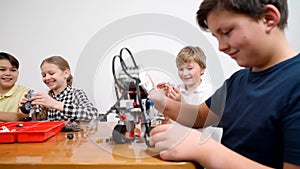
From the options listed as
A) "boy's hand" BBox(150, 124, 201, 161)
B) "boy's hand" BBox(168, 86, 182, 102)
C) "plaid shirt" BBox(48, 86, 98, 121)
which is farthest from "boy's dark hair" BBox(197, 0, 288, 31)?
"plaid shirt" BBox(48, 86, 98, 121)

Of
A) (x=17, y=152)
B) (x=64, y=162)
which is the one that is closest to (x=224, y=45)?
(x=64, y=162)

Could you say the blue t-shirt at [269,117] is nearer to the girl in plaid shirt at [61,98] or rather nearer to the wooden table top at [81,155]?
the wooden table top at [81,155]

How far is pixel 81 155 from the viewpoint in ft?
1.55

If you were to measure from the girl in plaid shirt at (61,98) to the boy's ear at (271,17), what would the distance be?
762 millimetres

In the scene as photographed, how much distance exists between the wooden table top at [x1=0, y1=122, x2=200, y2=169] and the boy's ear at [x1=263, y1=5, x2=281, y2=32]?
0.31m

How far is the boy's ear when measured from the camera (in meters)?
0.46

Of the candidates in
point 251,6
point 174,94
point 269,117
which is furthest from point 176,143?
point 174,94

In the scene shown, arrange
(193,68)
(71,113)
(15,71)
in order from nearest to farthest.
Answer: (71,113)
(193,68)
(15,71)

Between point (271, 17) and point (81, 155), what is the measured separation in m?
0.47

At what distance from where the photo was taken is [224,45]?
19.8 inches

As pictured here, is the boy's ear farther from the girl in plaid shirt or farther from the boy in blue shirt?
the girl in plaid shirt

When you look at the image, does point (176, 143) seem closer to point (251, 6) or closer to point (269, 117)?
point (269, 117)

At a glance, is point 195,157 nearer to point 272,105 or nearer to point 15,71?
point 272,105

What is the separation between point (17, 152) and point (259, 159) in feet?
1.65
